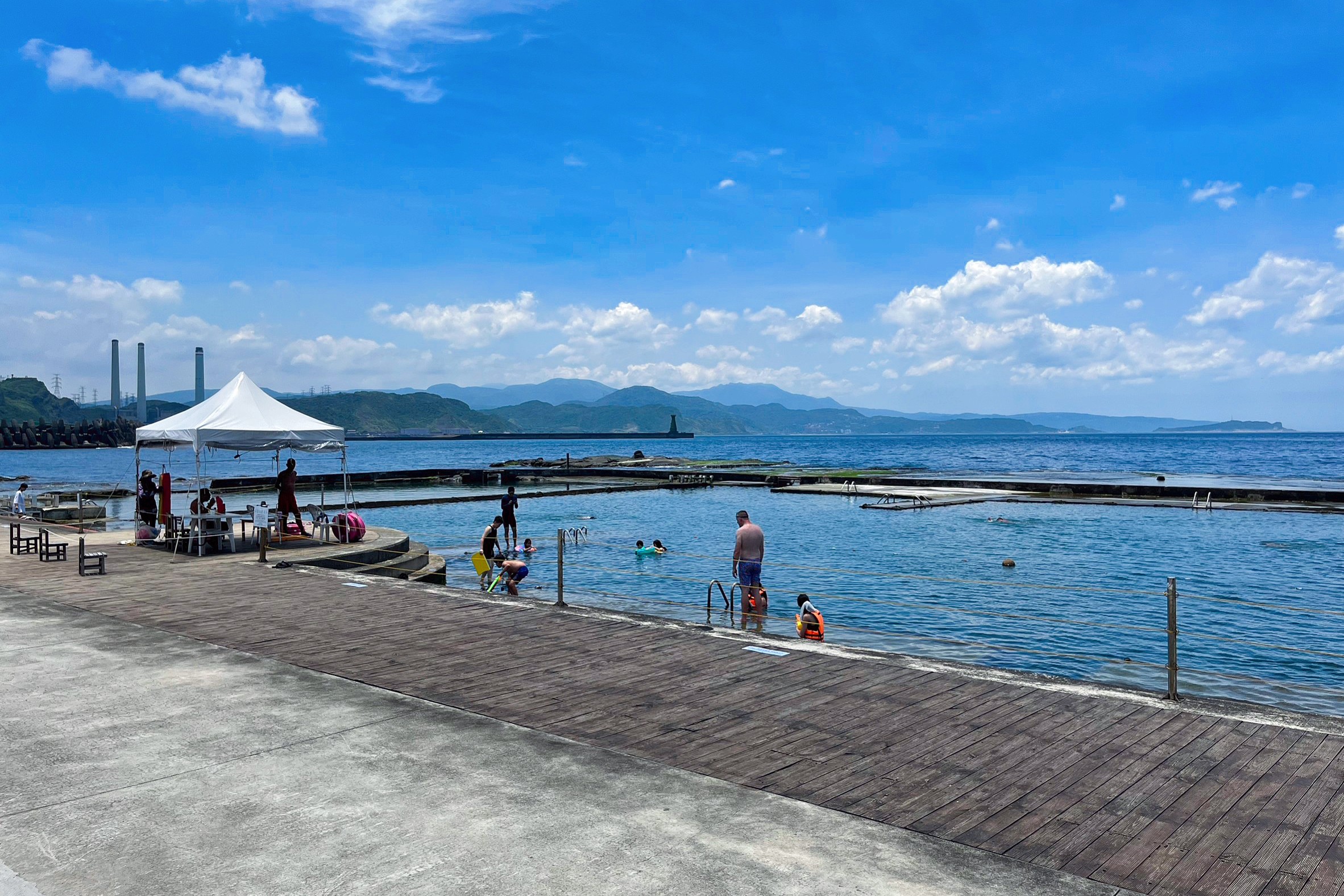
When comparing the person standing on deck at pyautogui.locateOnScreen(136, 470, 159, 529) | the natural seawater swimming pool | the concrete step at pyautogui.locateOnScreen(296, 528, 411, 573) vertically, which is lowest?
the natural seawater swimming pool

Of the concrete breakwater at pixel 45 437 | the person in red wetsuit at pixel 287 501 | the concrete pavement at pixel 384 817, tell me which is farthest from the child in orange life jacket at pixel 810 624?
the concrete breakwater at pixel 45 437

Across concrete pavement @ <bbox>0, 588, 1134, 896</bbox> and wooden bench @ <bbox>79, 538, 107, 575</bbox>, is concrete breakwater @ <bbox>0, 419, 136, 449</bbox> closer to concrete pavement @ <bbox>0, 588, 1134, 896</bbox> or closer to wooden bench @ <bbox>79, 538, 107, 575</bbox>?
wooden bench @ <bbox>79, 538, 107, 575</bbox>

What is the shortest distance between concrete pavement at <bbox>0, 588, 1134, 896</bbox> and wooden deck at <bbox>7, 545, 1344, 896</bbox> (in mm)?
410

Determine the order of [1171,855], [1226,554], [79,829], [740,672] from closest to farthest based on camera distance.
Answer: [1171,855] → [79,829] → [740,672] → [1226,554]

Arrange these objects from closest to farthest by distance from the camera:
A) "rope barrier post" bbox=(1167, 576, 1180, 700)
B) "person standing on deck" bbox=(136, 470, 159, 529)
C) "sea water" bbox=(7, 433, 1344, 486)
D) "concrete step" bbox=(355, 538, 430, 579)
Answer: "rope barrier post" bbox=(1167, 576, 1180, 700)
"concrete step" bbox=(355, 538, 430, 579)
"person standing on deck" bbox=(136, 470, 159, 529)
"sea water" bbox=(7, 433, 1344, 486)

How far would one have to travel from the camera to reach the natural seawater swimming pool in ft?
52.3

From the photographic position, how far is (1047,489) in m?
57.4

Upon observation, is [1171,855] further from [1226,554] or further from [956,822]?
[1226,554]

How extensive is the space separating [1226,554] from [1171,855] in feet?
104

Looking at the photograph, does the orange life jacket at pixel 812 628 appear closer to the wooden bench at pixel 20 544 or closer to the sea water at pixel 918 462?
the wooden bench at pixel 20 544

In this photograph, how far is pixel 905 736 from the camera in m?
6.75

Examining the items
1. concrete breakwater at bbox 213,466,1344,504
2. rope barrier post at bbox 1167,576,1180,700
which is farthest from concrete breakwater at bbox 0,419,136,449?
rope barrier post at bbox 1167,576,1180,700

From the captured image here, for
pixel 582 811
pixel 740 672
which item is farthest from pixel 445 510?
pixel 582 811

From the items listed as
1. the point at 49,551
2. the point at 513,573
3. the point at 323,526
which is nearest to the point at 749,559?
the point at 513,573
